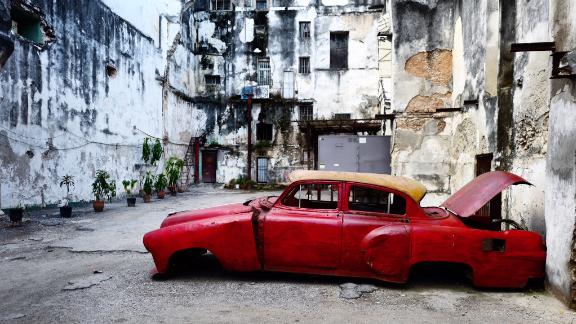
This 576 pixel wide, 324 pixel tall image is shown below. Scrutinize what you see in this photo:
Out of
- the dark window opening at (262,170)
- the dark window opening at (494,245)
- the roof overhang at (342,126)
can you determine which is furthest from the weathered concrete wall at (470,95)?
the dark window opening at (262,170)

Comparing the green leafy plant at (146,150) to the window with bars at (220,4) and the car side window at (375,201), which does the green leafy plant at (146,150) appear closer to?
the window with bars at (220,4)

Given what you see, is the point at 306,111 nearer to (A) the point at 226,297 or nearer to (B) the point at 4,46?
(B) the point at 4,46

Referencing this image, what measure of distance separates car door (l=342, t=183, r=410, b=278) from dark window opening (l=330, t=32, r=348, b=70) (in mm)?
18694

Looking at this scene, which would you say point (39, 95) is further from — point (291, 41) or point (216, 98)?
point (291, 41)

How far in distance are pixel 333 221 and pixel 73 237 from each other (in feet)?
18.2

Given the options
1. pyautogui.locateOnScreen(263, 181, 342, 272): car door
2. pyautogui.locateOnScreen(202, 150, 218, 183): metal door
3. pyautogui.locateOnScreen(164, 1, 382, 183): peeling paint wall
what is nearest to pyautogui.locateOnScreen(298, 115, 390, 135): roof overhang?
pyautogui.locateOnScreen(164, 1, 382, 183): peeling paint wall

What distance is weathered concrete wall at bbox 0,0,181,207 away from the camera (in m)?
9.84

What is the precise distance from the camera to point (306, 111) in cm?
2233

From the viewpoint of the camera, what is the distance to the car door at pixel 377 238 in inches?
161

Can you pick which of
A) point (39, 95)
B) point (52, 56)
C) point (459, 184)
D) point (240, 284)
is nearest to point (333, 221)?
point (240, 284)

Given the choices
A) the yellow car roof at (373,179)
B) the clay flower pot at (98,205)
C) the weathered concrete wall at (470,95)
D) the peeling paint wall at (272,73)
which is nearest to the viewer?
the yellow car roof at (373,179)

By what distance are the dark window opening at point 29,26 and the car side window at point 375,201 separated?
10586mm

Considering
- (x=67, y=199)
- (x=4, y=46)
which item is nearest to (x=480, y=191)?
(x=4, y=46)

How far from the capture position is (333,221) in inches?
169
